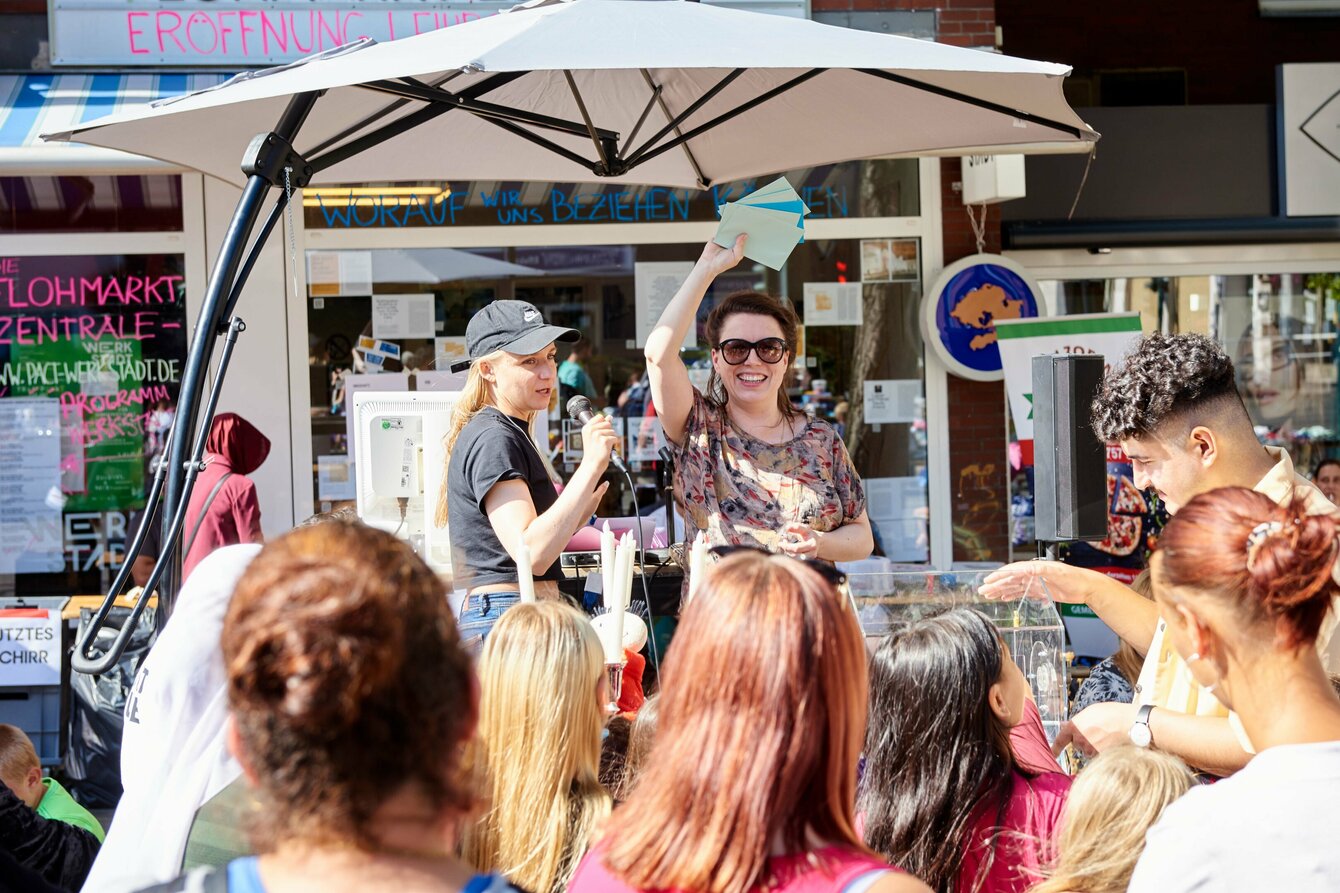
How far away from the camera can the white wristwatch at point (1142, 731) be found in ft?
8.16

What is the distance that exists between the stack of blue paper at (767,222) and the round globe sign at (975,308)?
342 cm

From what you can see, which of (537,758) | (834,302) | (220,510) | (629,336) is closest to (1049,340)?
(834,302)

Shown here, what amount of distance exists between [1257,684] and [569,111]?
3524 millimetres

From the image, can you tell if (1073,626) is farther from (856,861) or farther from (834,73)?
(856,861)

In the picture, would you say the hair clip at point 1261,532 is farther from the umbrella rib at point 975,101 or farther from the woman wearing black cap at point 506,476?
the umbrella rib at point 975,101

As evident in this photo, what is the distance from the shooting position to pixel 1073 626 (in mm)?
6660

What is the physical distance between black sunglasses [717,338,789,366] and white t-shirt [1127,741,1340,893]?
2.06 metres

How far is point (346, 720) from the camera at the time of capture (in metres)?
1.18

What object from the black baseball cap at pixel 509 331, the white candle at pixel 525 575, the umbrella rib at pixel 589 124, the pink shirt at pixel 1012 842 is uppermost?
the umbrella rib at pixel 589 124

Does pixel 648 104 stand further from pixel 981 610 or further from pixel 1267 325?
pixel 1267 325

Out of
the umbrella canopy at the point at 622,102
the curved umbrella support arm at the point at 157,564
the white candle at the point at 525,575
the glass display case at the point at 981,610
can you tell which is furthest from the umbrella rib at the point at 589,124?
the glass display case at the point at 981,610

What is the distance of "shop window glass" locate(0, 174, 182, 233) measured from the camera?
659 centimetres


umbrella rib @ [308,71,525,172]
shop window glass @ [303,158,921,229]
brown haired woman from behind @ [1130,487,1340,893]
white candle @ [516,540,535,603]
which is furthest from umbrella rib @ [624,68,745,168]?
brown haired woman from behind @ [1130,487,1340,893]

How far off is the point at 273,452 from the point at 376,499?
216cm
